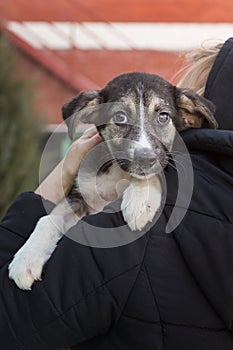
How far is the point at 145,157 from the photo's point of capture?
2580mm

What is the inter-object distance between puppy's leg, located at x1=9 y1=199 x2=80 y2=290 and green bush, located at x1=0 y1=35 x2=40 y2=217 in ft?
14.8

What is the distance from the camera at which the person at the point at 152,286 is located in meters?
2.19

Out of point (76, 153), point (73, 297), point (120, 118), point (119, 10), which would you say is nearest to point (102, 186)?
point (76, 153)

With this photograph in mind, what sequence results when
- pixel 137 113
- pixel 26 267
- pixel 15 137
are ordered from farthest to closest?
pixel 15 137
pixel 137 113
pixel 26 267

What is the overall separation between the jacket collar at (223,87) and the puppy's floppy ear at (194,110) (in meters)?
0.03

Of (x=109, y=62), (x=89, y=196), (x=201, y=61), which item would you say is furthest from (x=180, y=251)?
(x=109, y=62)

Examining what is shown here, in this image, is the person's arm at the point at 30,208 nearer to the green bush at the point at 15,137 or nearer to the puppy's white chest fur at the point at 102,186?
the puppy's white chest fur at the point at 102,186

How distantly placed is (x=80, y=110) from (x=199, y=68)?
0.51m

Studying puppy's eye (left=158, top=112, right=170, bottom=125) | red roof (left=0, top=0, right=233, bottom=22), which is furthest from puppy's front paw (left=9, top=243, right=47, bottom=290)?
red roof (left=0, top=0, right=233, bottom=22)

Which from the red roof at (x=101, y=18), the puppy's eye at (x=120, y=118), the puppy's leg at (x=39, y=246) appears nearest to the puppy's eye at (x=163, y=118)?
the puppy's eye at (x=120, y=118)

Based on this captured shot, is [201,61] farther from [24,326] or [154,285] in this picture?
[24,326]

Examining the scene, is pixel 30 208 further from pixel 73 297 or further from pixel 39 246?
pixel 73 297

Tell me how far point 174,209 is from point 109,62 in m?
8.96

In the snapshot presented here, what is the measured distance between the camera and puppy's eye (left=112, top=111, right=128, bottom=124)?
2944 mm
